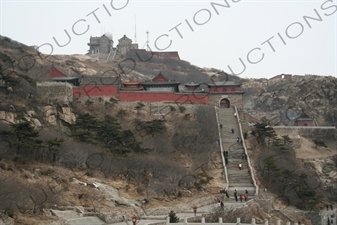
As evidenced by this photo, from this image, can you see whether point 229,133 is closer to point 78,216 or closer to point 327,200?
point 327,200

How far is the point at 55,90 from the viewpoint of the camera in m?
33.6

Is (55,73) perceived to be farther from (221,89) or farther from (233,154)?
(233,154)

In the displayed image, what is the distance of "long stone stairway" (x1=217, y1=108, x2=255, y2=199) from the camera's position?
2718cm

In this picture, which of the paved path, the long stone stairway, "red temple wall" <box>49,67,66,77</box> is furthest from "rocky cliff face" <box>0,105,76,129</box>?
the long stone stairway

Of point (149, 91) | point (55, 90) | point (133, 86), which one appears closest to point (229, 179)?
point (149, 91)

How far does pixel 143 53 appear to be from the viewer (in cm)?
8200

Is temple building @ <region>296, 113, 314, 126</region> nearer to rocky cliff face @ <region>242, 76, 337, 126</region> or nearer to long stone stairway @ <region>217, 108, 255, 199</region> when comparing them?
rocky cliff face @ <region>242, 76, 337, 126</region>

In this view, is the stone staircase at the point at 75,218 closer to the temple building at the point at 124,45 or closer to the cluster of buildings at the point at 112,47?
the cluster of buildings at the point at 112,47

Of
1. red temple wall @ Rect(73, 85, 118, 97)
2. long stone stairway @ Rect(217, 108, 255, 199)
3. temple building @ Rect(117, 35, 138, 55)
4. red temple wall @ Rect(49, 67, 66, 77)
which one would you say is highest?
temple building @ Rect(117, 35, 138, 55)

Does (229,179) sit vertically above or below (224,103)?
below

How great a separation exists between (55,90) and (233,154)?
1276 centimetres

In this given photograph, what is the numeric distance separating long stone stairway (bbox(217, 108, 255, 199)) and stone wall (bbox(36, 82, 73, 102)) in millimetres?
11114

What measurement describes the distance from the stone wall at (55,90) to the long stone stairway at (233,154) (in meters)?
11.1

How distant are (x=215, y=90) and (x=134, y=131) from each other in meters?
9.87
